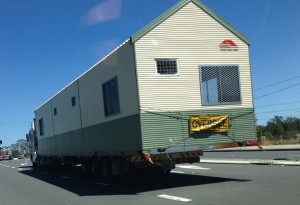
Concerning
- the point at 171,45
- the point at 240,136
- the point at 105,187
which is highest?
the point at 171,45

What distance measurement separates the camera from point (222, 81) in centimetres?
1407

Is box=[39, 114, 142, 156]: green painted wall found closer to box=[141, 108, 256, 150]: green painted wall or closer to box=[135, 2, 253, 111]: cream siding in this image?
box=[141, 108, 256, 150]: green painted wall

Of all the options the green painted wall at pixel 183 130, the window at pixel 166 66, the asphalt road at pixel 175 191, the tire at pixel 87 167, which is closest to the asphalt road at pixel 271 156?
the asphalt road at pixel 175 191

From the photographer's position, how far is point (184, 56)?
13.6 metres

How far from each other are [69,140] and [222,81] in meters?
9.71

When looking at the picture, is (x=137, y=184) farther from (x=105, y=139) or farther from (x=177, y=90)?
(x=177, y=90)

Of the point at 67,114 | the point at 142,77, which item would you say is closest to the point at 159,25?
the point at 142,77

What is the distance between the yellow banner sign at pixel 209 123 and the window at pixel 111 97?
2.46 meters

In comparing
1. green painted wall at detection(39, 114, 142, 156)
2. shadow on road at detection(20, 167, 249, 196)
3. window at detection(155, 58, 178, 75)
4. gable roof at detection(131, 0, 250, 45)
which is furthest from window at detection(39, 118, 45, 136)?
gable roof at detection(131, 0, 250, 45)

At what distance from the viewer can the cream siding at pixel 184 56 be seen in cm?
1306

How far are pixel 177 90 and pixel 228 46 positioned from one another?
2138 millimetres

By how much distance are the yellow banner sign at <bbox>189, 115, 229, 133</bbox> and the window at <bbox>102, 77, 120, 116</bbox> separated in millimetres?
2456

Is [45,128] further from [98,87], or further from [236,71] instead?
[236,71]

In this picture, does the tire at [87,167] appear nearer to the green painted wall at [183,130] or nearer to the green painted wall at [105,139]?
the green painted wall at [105,139]
